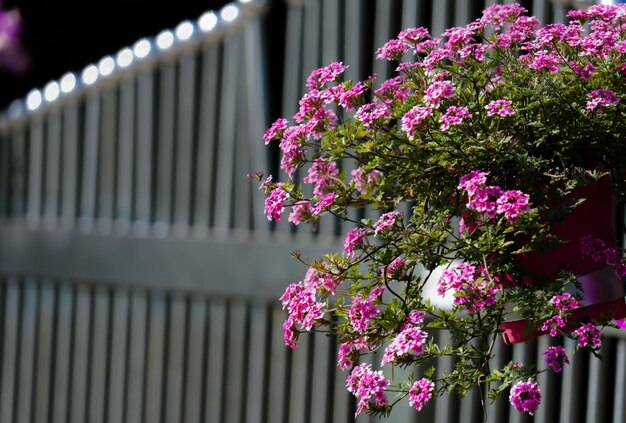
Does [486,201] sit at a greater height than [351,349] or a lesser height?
greater

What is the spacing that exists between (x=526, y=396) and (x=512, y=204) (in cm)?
27

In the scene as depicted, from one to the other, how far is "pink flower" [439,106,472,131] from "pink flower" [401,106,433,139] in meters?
0.03

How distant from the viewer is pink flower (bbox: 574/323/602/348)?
1436 mm

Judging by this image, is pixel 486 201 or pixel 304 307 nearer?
pixel 486 201

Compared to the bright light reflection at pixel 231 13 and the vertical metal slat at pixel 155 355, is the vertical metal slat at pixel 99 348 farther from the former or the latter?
the bright light reflection at pixel 231 13

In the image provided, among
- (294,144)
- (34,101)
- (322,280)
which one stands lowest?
(322,280)

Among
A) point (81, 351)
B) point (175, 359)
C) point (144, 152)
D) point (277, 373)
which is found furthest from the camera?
point (81, 351)

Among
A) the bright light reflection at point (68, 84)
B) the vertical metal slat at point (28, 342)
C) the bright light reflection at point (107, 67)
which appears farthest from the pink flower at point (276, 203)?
the vertical metal slat at point (28, 342)

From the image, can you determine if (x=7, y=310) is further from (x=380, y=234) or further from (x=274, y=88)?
(x=380, y=234)

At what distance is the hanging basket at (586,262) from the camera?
1.59m

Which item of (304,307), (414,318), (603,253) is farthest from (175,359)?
(603,253)

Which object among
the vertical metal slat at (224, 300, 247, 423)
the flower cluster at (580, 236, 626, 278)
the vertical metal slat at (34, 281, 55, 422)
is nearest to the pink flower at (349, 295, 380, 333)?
the flower cluster at (580, 236, 626, 278)

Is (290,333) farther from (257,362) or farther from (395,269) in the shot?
(257,362)

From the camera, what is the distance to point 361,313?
156 cm
